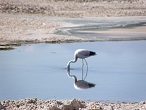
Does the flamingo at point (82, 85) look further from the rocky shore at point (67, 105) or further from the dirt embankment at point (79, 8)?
the dirt embankment at point (79, 8)

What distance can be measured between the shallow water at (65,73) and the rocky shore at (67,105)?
1.31m

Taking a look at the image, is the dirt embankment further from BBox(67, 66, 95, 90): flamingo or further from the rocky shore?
the rocky shore

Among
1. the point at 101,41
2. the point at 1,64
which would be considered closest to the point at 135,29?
the point at 101,41

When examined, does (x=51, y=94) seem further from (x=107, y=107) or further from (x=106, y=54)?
(x=106, y=54)

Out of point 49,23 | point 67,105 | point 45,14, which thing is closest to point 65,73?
point 67,105

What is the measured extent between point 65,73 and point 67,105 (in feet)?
18.4

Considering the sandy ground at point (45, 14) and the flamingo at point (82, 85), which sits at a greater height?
the flamingo at point (82, 85)

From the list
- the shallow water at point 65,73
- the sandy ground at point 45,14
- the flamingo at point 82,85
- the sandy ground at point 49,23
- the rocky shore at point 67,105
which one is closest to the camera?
the rocky shore at point 67,105

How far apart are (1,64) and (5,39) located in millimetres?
5773

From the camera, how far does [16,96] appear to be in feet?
44.8

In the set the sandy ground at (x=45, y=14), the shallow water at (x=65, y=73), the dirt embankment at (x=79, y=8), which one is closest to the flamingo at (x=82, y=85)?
the shallow water at (x=65, y=73)

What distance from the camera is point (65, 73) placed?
16625mm

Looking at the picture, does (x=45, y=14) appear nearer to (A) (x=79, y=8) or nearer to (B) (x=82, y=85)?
(A) (x=79, y=8)

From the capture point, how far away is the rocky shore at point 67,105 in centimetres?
1109
